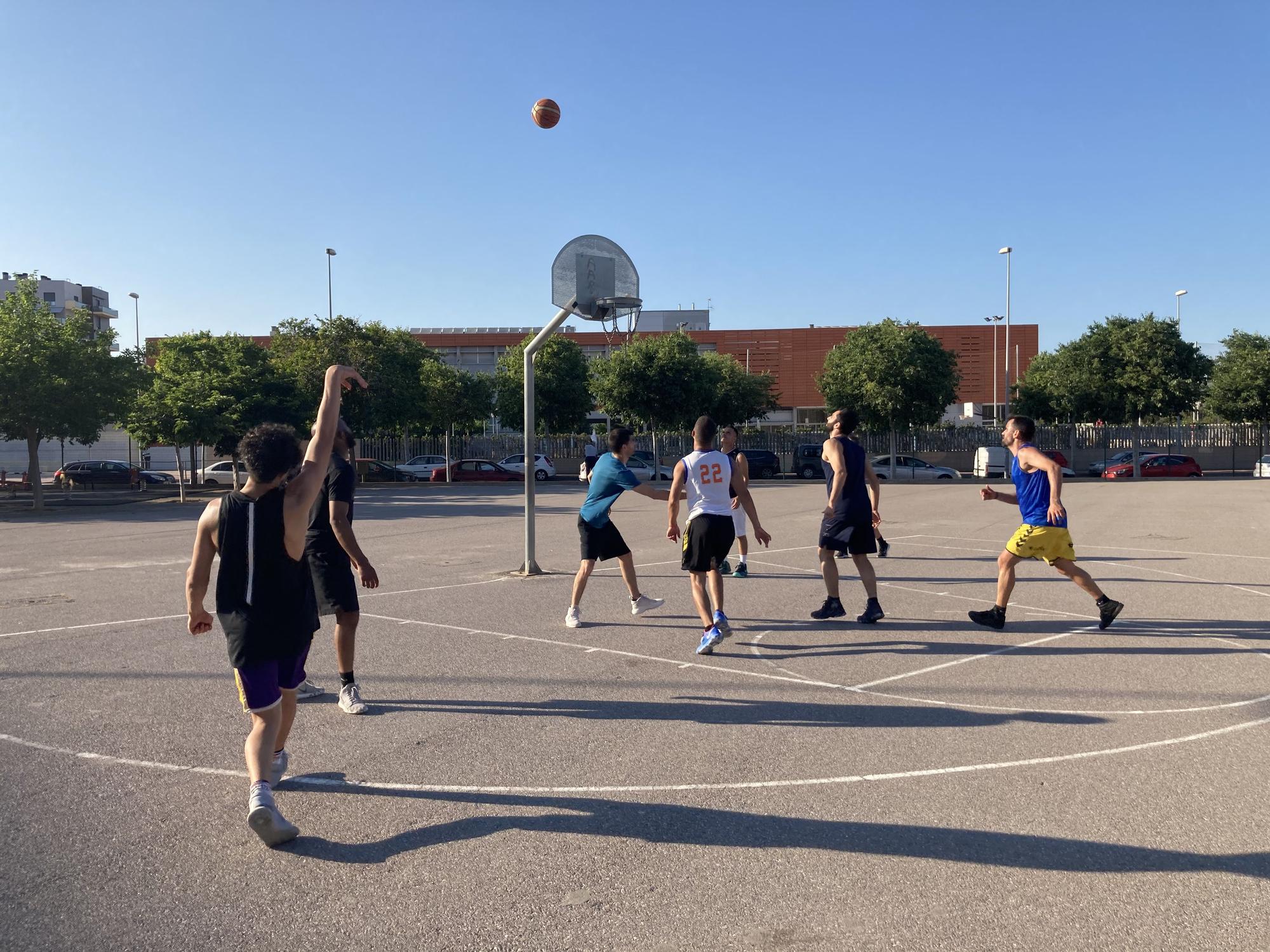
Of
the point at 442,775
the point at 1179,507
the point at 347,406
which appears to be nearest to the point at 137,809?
the point at 442,775

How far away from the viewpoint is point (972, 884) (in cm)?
371

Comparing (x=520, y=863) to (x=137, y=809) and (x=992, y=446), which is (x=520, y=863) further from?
(x=992, y=446)

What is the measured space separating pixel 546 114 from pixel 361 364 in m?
30.7

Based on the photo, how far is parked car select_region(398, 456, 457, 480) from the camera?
46000 millimetres

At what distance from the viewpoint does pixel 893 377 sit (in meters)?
43.5

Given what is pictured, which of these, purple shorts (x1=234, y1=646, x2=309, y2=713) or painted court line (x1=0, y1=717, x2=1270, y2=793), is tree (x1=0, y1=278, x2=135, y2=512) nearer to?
painted court line (x1=0, y1=717, x2=1270, y2=793)

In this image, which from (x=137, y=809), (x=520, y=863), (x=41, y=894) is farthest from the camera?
(x=137, y=809)

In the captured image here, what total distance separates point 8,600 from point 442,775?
830cm

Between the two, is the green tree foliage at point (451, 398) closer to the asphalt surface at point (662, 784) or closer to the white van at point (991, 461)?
the white van at point (991, 461)

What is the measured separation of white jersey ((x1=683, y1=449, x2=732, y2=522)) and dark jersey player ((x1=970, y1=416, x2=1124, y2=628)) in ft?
7.87

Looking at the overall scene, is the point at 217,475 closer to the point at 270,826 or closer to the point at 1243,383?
the point at 270,826

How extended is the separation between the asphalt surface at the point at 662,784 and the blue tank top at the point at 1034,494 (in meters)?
1.01

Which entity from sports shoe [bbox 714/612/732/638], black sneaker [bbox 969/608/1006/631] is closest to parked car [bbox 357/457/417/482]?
black sneaker [bbox 969/608/1006/631]

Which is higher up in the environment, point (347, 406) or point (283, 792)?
point (347, 406)
